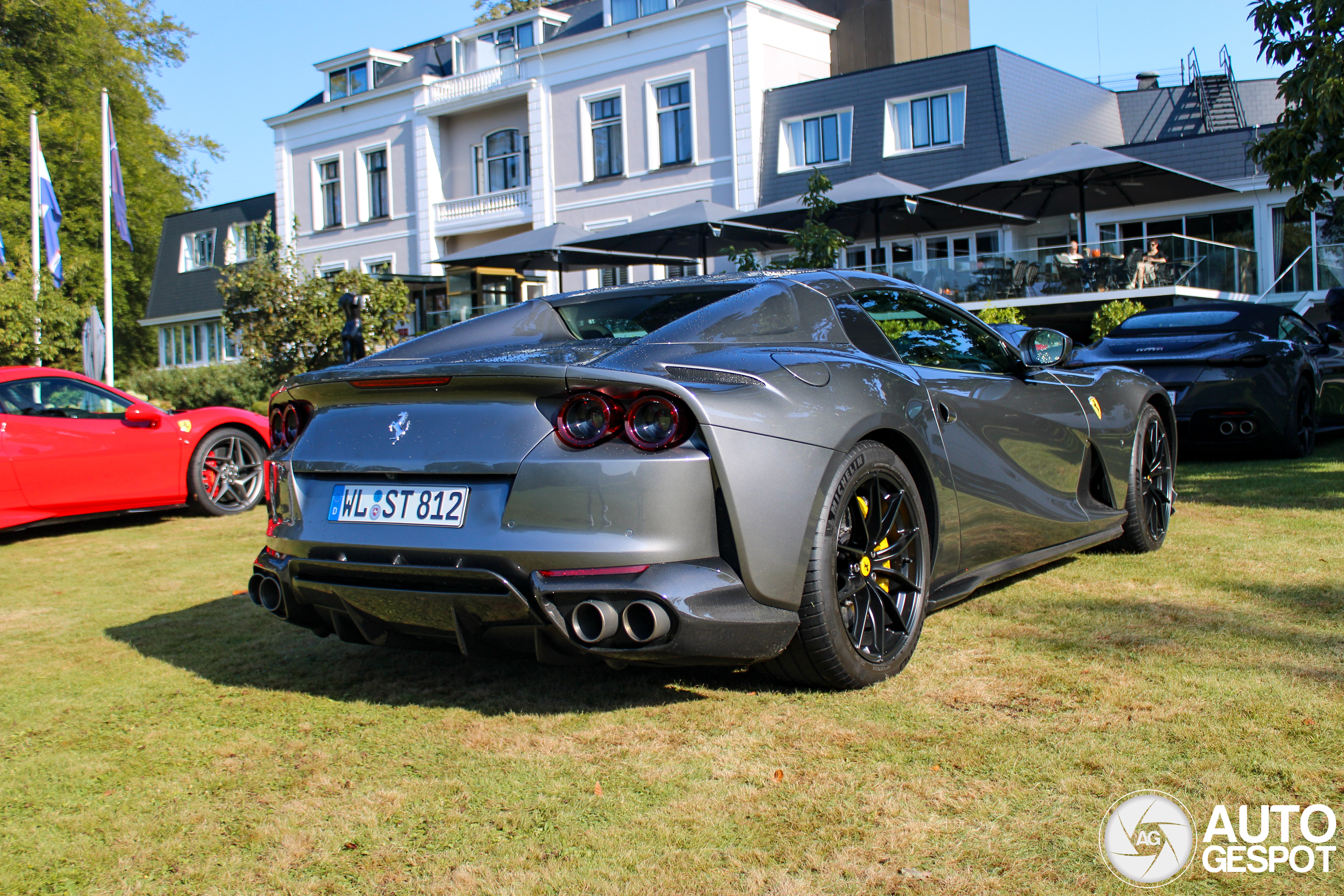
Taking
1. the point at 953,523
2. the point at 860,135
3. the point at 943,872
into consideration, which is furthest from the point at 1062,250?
the point at 943,872

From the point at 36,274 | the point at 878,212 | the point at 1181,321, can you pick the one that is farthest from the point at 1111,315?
the point at 36,274

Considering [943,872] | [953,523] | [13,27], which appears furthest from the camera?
[13,27]

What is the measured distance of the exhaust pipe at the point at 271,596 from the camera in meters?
3.53

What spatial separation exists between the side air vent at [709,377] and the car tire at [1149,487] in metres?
2.82

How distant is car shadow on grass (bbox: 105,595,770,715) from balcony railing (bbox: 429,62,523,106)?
31.2 m

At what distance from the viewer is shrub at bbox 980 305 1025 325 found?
19438 mm

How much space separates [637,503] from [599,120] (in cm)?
3081

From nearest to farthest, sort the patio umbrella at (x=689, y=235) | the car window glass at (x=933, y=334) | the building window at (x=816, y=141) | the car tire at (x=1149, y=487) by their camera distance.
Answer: the car window glass at (x=933, y=334) → the car tire at (x=1149, y=487) → the patio umbrella at (x=689, y=235) → the building window at (x=816, y=141)

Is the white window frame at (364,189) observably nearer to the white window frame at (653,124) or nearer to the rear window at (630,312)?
the white window frame at (653,124)

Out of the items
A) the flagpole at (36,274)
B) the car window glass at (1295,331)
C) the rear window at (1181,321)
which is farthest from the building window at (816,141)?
the rear window at (1181,321)

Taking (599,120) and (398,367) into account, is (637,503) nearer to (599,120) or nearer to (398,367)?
(398,367)

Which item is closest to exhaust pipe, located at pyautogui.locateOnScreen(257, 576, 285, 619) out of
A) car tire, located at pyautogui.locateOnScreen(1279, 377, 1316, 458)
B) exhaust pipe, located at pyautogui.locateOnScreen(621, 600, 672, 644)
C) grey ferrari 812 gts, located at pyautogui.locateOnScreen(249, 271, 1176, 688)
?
grey ferrari 812 gts, located at pyautogui.locateOnScreen(249, 271, 1176, 688)

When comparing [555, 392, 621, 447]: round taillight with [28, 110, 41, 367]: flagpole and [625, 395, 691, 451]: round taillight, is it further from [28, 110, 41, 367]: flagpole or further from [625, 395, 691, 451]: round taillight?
[28, 110, 41, 367]: flagpole

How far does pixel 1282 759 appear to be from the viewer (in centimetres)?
270
